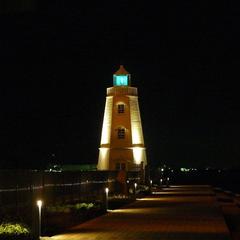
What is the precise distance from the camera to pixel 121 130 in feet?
195

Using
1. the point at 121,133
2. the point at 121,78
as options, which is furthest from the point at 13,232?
the point at 121,78

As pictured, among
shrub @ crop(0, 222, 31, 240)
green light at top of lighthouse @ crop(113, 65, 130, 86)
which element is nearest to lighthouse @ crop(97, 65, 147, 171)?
green light at top of lighthouse @ crop(113, 65, 130, 86)

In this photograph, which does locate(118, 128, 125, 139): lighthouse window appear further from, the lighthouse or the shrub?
the shrub

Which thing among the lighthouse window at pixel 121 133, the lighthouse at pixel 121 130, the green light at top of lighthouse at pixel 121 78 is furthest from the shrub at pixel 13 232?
the green light at top of lighthouse at pixel 121 78

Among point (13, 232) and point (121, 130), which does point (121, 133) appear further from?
point (13, 232)

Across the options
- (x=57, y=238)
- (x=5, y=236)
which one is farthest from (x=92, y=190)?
(x=5, y=236)

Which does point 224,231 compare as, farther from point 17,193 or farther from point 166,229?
point 17,193

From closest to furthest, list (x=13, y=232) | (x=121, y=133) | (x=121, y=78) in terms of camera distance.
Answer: (x=13, y=232)
(x=121, y=133)
(x=121, y=78)

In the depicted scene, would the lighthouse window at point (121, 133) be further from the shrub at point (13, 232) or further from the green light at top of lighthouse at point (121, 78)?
the shrub at point (13, 232)

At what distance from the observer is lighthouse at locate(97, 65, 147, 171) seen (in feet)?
194

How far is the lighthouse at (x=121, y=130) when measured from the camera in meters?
59.0

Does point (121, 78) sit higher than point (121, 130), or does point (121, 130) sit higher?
point (121, 78)

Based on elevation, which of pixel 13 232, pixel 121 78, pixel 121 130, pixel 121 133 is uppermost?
pixel 121 78

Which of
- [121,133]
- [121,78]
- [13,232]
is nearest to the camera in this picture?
[13,232]
